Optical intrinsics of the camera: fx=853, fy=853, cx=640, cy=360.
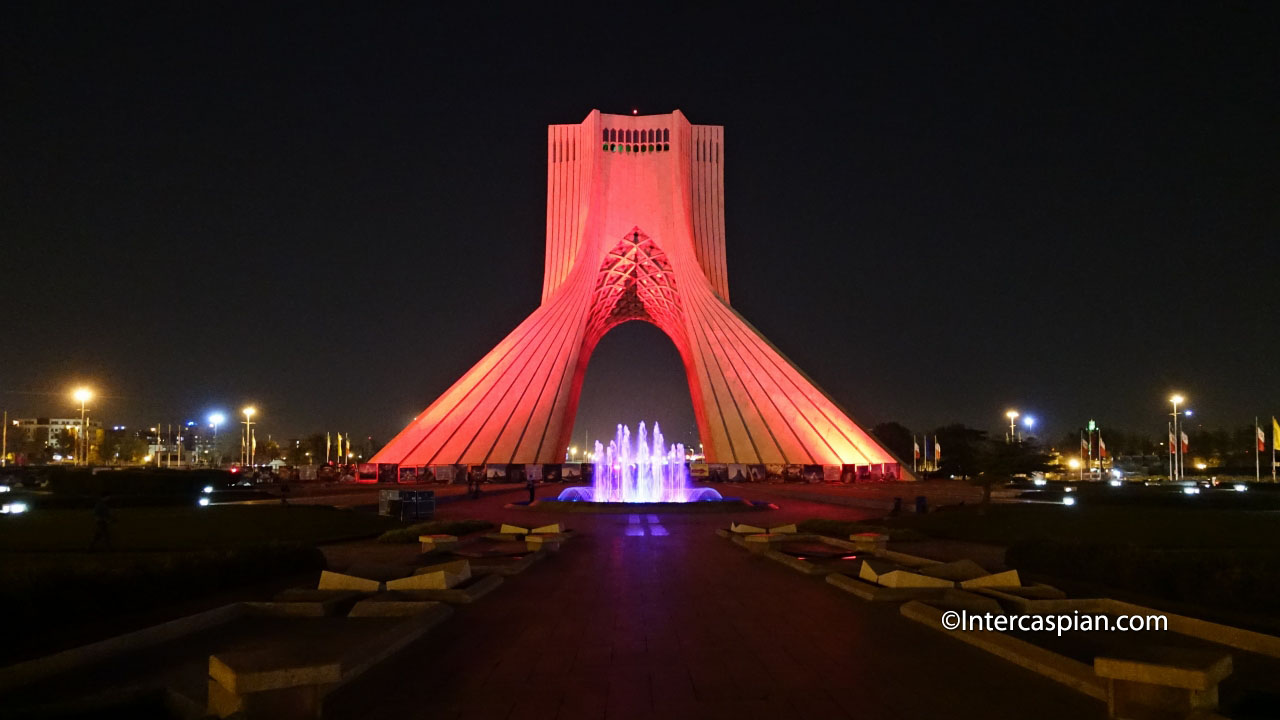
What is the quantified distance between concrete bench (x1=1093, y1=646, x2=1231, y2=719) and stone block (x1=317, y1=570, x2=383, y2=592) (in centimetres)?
517

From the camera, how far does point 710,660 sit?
4.55 m

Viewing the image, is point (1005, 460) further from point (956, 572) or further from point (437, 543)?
point (437, 543)

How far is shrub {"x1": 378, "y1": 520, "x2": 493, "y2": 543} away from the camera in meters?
11.6

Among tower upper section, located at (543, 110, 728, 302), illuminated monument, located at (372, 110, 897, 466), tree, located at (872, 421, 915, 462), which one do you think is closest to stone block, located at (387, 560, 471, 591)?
illuminated monument, located at (372, 110, 897, 466)

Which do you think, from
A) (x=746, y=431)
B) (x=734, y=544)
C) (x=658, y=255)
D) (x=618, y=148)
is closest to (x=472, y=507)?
(x=734, y=544)

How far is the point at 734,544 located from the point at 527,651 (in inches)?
255

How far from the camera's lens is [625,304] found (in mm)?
43625

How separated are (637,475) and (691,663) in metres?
19.6

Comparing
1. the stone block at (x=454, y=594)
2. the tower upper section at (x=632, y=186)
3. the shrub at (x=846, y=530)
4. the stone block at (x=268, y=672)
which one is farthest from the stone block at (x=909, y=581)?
the tower upper section at (x=632, y=186)

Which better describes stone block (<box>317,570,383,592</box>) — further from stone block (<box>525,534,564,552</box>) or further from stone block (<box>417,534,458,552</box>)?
stone block (<box>525,534,564,552</box>)

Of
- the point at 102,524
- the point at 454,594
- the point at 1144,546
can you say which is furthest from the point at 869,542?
the point at 102,524

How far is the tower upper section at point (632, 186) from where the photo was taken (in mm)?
36094

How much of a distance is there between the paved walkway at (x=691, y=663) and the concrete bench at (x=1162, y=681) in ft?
0.57

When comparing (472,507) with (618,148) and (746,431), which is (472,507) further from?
(618,148)
